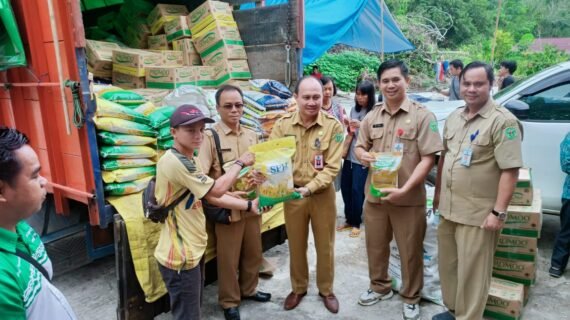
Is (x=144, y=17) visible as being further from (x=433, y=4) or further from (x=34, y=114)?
(x=433, y=4)

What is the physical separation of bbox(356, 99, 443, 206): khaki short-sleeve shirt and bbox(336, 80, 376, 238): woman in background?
3.71 feet

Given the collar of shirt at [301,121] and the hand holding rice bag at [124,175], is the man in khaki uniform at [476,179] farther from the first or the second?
the hand holding rice bag at [124,175]

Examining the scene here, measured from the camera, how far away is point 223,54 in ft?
13.8

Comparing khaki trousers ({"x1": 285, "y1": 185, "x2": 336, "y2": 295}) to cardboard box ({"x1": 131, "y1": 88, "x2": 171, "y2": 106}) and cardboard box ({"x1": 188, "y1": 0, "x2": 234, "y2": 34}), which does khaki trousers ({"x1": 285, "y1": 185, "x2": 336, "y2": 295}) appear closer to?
cardboard box ({"x1": 131, "y1": 88, "x2": 171, "y2": 106})

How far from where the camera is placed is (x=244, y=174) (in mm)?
2564

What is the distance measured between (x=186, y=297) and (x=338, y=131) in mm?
1503

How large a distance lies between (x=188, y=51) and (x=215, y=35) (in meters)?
0.37

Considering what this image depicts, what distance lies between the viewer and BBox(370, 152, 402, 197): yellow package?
264cm

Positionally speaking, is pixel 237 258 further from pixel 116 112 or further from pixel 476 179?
pixel 476 179

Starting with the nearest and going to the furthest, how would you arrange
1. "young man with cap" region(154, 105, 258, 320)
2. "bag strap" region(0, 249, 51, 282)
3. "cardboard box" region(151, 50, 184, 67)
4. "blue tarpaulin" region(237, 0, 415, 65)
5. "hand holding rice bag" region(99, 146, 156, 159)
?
1. "bag strap" region(0, 249, 51, 282)
2. "young man with cap" region(154, 105, 258, 320)
3. "hand holding rice bag" region(99, 146, 156, 159)
4. "cardboard box" region(151, 50, 184, 67)
5. "blue tarpaulin" region(237, 0, 415, 65)

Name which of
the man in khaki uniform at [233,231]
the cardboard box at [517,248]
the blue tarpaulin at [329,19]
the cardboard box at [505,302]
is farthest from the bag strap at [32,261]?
the blue tarpaulin at [329,19]

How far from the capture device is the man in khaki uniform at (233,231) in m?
2.74

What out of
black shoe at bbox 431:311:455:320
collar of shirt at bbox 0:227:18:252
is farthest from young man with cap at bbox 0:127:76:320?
black shoe at bbox 431:311:455:320

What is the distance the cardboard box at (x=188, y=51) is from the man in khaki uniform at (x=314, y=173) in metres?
1.82
